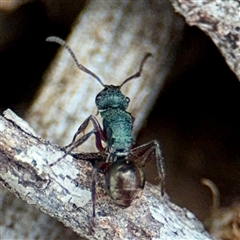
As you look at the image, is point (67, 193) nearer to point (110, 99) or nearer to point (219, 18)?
point (110, 99)

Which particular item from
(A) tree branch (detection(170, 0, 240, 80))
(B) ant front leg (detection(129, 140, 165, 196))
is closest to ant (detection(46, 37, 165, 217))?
(B) ant front leg (detection(129, 140, 165, 196))

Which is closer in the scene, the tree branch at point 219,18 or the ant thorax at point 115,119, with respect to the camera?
the tree branch at point 219,18

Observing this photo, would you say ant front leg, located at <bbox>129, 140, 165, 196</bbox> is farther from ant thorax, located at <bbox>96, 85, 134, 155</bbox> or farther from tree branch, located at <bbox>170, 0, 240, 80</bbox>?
tree branch, located at <bbox>170, 0, 240, 80</bbox>

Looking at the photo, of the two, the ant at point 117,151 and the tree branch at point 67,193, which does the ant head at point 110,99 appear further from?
the tree branch at point 67,193

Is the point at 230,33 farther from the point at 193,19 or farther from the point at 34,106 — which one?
the point at 34,106

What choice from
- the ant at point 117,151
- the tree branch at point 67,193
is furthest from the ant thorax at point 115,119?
the tree branch at point 67,193

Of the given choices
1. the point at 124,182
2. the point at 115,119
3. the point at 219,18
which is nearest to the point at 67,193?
the point at 124,182

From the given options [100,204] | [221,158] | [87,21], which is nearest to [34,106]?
[87,21]
